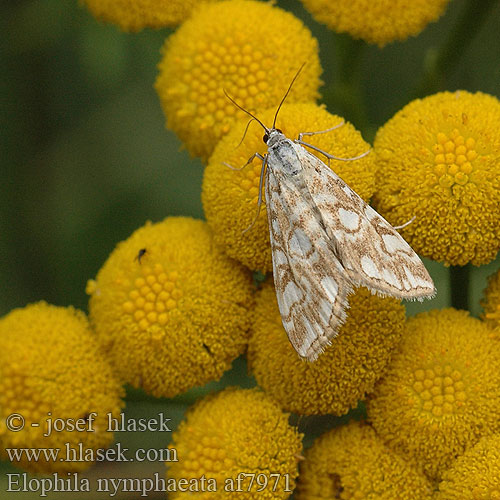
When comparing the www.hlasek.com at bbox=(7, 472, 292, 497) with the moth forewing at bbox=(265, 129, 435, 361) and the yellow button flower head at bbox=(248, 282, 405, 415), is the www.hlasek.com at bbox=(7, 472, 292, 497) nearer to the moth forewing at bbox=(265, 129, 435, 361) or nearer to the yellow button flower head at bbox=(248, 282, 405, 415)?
the yellow button flower head at bbox=(248, 282, 405, 415)

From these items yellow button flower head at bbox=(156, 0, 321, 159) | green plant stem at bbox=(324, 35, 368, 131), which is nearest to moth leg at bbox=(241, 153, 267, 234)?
yellow button flower head at bbox=(156, 0, 321, 159)

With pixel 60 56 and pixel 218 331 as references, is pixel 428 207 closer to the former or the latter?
pixel 218 331

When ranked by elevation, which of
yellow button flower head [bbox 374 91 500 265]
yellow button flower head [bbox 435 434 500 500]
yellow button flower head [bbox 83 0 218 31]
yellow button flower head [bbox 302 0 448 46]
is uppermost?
yellow button flower head [bbox 302 0 448 46]

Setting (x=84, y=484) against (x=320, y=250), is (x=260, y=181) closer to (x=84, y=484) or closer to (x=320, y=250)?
(x=320, y=250)

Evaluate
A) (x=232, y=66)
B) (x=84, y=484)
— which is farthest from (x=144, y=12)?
(x=84, y=484)

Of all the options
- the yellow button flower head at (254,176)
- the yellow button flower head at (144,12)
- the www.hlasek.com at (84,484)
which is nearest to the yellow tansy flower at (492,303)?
the yellow button flower head at (254,176)

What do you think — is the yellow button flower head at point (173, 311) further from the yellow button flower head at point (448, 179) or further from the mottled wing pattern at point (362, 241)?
the yellow button flower head at point (448, 179)

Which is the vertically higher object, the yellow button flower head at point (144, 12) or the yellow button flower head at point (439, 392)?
the yellow button flower head at point (144, 12)

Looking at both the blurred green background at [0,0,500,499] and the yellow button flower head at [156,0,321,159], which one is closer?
the yellow button flower head at [156,0,321,159]
